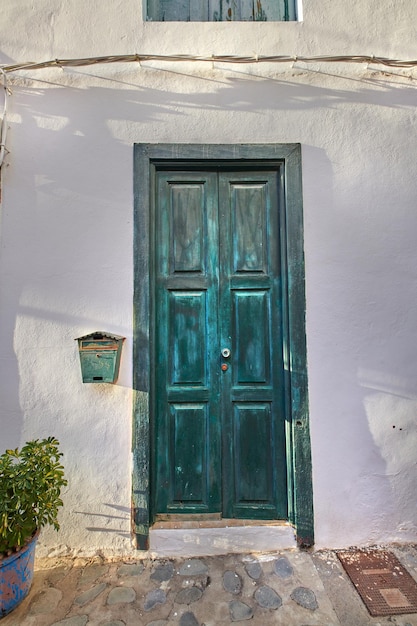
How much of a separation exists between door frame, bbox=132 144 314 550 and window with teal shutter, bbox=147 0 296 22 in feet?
3.81

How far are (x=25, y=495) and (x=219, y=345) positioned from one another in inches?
56.9

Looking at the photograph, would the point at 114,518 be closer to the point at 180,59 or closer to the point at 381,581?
the point at 381,581

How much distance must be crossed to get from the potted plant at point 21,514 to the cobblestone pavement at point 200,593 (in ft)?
0.47

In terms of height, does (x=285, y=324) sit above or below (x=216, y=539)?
above

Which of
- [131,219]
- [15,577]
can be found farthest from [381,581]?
[131,219]

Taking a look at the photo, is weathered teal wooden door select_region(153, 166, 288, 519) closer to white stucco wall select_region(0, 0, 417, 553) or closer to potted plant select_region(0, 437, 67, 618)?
white stucco wall select_region(0, 0, 417, 553)

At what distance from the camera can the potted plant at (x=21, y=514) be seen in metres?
2.04

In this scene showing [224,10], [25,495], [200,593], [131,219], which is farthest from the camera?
[224,10]

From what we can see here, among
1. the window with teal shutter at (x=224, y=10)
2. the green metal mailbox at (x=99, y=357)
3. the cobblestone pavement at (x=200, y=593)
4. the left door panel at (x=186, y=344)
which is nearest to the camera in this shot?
the cobblestone pavement at (x=200, y=593)

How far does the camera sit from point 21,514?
209cm

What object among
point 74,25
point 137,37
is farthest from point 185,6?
point 74,25

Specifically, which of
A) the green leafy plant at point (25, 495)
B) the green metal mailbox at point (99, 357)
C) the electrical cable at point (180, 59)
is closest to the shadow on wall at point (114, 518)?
the green leafy plant at point (25, 495)

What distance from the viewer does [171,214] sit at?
9.21 feet

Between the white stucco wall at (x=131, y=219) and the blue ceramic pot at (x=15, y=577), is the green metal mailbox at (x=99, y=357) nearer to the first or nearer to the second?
the white stucco wall at (x=131, y=219)
